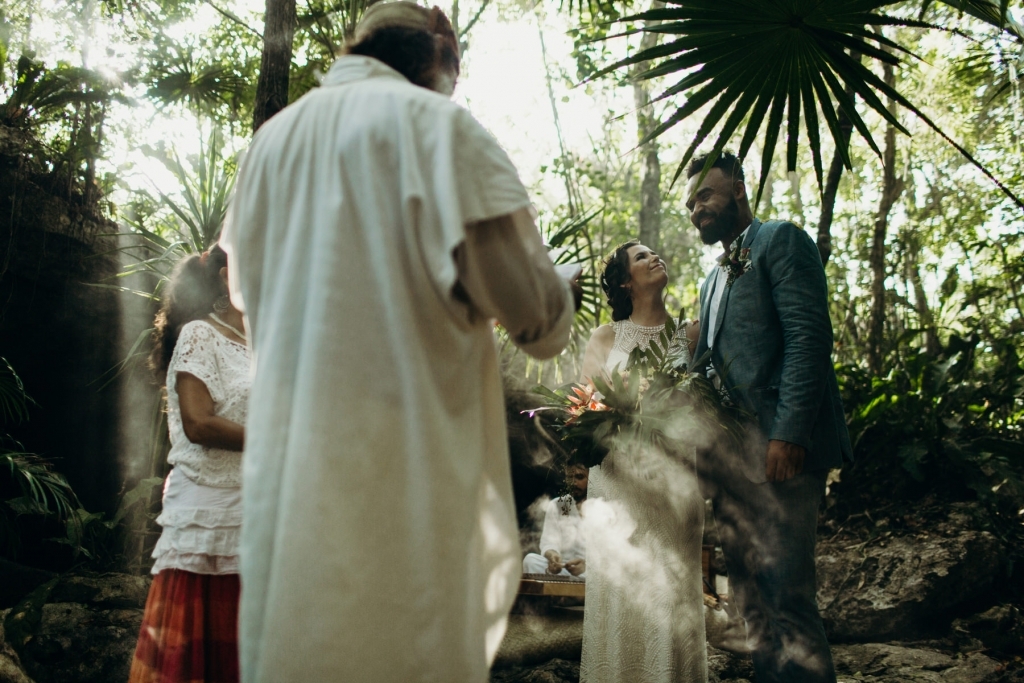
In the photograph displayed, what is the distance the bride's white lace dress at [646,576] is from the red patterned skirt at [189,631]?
63.5 inches

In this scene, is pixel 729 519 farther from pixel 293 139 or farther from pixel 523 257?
pixel 293 139

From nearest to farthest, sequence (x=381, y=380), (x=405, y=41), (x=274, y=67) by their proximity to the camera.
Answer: (x=381, y=380), (x=405, y=41), (x=274, y=67)

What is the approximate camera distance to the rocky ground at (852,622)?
13.4 ft

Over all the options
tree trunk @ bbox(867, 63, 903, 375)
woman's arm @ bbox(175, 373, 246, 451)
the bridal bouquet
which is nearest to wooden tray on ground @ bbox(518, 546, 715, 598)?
the bridal bouquet

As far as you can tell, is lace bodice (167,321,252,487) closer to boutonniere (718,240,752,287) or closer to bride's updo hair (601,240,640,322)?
boutonniere (718,240,752,287)

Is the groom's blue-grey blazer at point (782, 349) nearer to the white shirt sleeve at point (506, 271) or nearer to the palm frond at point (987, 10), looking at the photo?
the palm frond at point (987, 10)

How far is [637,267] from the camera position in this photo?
407cm

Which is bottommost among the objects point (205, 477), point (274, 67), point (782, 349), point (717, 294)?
point (205, 477)

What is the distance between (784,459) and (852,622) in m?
2.86

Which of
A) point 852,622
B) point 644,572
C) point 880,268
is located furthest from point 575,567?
point 880,268

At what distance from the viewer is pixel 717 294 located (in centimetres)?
334

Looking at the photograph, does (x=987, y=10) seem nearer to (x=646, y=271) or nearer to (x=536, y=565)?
(x=646, y=271)

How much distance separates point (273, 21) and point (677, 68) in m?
2.64

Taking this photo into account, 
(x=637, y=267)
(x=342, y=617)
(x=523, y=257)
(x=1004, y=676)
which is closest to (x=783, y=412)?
(x=637, y=267)
